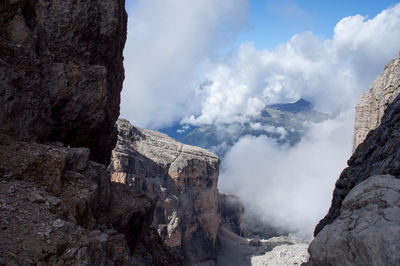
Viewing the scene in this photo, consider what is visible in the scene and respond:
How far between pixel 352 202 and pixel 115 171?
161 ft

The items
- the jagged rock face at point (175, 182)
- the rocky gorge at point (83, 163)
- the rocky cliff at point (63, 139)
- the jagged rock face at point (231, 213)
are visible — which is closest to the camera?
the rocky gorge at point (83, 163)

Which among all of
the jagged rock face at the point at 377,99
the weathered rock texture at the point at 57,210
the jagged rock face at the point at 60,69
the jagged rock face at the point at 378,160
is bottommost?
the weathered rock texture at the point at 57,210

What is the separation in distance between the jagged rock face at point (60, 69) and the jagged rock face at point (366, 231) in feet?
41.6

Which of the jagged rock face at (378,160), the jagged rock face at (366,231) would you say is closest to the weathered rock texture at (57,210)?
the jagged rock face at (366,231)

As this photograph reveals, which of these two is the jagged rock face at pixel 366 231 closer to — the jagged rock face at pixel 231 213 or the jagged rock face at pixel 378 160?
the jagged rock face at pixel 378 160

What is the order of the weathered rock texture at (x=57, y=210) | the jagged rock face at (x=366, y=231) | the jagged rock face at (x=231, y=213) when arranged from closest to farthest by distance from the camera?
the jagged rock face at (x=366, y=231)
the weathered rock texture at (x=57, y=210)
the jagged rock face at (x=231, y=213)

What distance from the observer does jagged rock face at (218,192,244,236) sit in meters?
88.8

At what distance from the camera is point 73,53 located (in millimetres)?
18094

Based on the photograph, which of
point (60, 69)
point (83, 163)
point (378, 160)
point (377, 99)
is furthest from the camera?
point (377, 99)

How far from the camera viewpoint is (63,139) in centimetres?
1803

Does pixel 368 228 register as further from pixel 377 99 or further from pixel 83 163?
pixel 377 99

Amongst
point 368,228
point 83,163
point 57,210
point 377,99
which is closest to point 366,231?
point 368,228

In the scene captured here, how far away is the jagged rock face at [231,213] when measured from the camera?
88.8m

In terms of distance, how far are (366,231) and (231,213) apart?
279 ft
